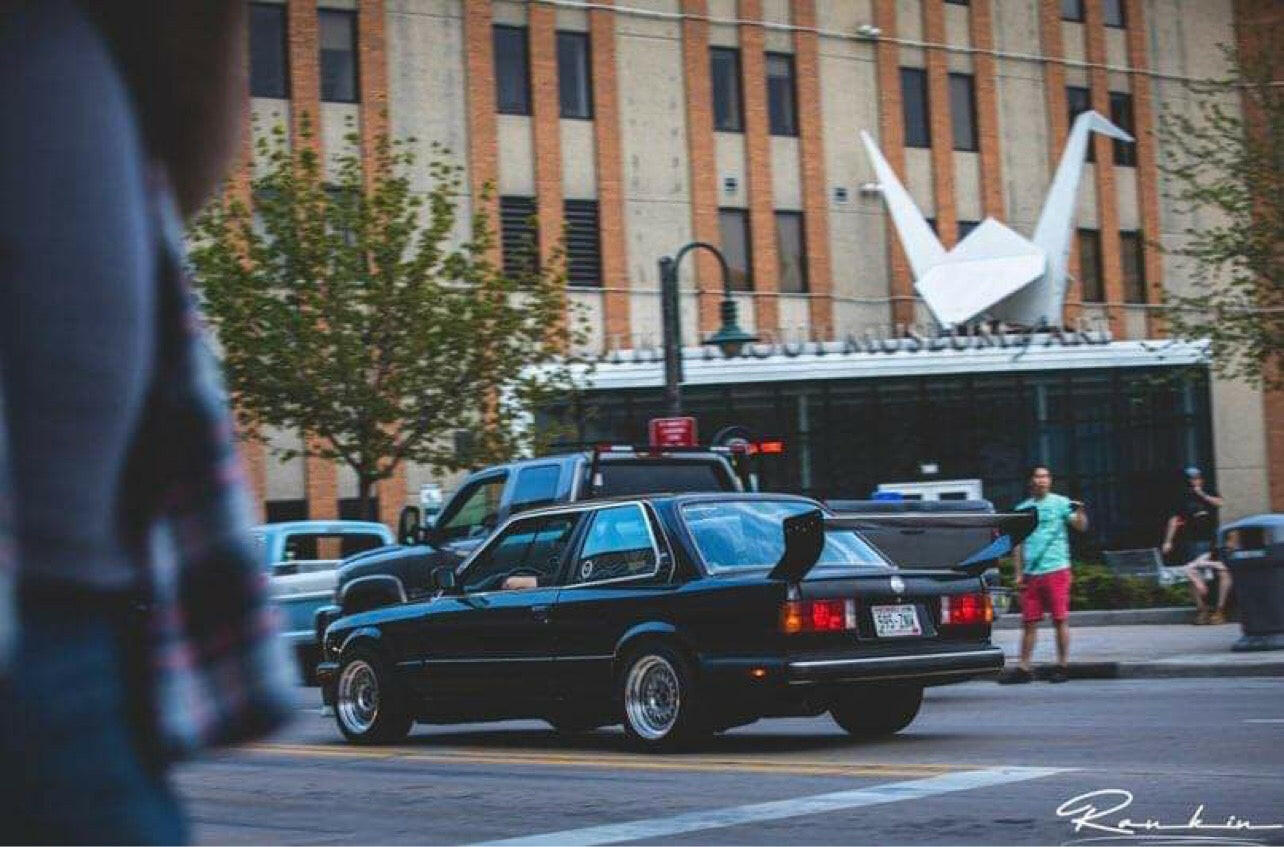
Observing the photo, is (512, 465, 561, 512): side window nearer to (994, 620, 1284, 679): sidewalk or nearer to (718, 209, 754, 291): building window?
(994, 620, 1284, 679): sidewalk

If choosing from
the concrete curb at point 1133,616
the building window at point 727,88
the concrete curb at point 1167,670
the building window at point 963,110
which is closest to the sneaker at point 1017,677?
the concrete curb at point 1167,670

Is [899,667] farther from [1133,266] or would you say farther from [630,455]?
[1133,266]

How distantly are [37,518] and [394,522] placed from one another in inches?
1580

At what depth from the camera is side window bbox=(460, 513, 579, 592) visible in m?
13.1

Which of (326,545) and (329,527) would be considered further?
(326,545)

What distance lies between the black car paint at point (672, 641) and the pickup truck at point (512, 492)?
252 centimetres

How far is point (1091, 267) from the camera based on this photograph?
168 ft

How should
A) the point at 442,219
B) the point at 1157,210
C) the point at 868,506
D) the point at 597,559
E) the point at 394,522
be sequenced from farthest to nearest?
the point at 1157,210 < the point at 394,522 < the point at 442,219 < the point at 868,506 < the point at 597,559

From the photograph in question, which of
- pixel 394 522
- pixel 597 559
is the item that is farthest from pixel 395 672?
pixel 394 522

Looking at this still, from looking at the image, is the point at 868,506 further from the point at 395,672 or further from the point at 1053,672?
the point at 395,672

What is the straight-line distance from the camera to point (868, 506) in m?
17.6

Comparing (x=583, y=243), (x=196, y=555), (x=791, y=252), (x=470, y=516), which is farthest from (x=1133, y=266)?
(x=196, y=555)

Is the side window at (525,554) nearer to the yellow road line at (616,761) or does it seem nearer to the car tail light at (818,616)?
the yellow road line at (616,761)

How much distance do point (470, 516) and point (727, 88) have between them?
28.4 m
